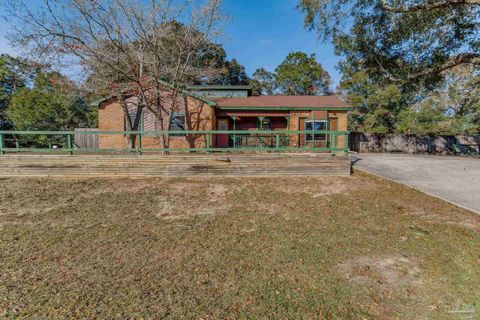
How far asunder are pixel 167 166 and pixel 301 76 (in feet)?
108

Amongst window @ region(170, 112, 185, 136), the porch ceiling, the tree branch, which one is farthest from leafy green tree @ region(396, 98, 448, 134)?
window @ region(170, 112, 185, 136)

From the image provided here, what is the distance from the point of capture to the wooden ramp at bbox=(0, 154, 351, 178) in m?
8.10

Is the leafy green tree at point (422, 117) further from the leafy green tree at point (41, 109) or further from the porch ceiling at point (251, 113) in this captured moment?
the leafy green tree at point (41, 109)

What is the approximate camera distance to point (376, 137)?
18.8 metres

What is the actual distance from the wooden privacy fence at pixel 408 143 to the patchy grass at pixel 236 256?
1328 centimetres

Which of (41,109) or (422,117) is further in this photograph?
(422,117)

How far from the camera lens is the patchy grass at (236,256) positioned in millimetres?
2508

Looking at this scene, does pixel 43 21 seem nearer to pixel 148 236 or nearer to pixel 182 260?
pixel 148 236

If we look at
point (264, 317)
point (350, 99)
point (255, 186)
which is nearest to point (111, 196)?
point (255, 186)

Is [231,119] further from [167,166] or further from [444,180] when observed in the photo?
[444,180]

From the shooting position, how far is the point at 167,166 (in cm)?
817

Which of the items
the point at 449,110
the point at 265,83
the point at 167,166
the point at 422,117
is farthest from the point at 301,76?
the point at 167,166

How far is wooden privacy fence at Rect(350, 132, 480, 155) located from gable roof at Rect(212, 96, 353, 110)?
3.29m

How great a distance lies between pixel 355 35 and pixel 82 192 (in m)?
11.5
